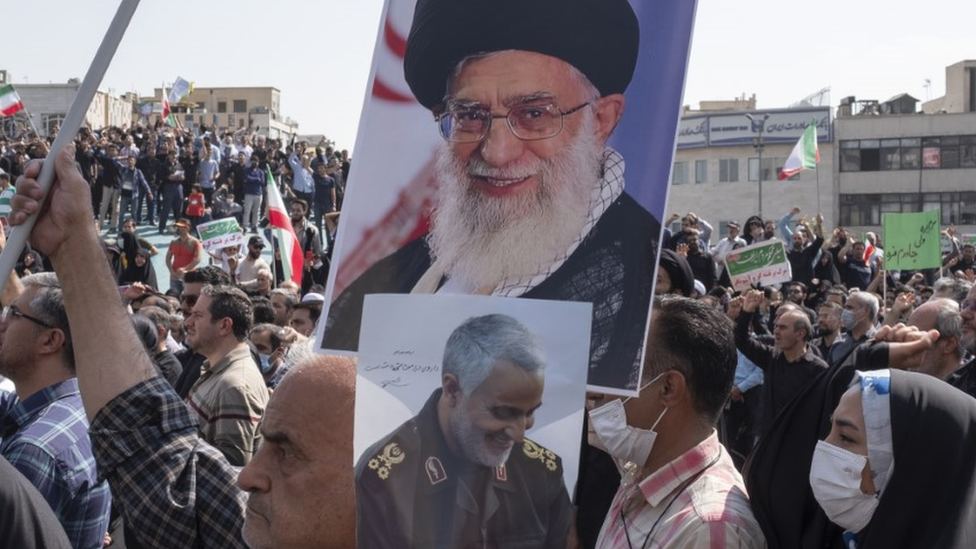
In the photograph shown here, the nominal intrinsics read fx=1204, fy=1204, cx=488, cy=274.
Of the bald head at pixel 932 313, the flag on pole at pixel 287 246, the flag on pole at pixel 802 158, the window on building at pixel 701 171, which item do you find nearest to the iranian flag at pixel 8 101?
the flag on pole at pixel 287 246

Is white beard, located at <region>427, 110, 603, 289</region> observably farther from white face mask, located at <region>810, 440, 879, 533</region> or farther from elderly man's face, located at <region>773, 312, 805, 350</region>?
elderly man's face, located at <region>773, 312, 805, 350</region>

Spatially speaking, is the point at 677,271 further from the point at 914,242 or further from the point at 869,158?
the point at 869,158

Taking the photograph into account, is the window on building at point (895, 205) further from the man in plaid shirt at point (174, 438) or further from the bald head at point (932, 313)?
the man in plaid shirt at point (174, 438)

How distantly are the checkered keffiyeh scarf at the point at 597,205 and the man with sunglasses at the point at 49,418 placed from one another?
67.2 inches

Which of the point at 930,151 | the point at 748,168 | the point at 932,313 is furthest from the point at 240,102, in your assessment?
the point at 932,313

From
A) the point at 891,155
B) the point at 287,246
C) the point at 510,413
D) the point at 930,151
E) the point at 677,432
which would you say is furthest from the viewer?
the point at 891,155

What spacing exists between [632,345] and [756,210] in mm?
66863

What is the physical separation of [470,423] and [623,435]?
0.85 metres

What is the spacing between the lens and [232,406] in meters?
5.41

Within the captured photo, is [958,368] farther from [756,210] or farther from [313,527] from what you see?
[756,210]

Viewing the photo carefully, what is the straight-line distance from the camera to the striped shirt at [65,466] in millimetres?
3420

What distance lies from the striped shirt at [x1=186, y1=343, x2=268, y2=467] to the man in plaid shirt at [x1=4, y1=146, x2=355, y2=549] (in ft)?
8.43

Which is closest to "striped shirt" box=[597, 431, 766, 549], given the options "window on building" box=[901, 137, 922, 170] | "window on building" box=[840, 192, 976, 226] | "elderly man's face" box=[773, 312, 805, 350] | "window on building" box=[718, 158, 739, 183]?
"elderly man's face" box=[773, 312, 805, 350]

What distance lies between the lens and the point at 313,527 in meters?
2.19
